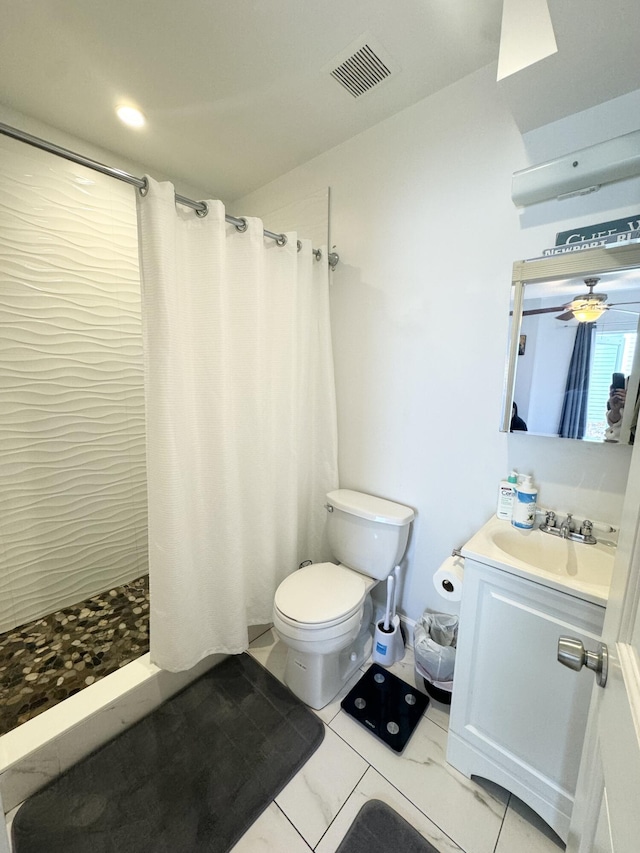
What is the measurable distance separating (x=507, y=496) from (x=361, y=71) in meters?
1.70

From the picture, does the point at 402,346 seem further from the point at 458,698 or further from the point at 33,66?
the point at 33,66

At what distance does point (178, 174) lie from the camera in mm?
1995

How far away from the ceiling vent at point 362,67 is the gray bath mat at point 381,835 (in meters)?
2.54

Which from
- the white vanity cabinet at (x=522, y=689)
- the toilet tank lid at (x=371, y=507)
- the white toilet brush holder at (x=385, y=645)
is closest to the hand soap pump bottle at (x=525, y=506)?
the white vanity cabinet at (x=522, y=689)

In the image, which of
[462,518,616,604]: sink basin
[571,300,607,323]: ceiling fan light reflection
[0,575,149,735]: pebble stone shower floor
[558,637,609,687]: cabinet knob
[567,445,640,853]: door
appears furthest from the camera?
[0,575,149,735]: pebble stone shower floor

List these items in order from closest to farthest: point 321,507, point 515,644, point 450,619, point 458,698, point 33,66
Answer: point 515,644 → point 458,698 → point 33,66 → point 450,619 → point 321,507

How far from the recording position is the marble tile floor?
3.28ft

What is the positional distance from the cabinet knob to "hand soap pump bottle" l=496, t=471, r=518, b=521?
712 millimetres

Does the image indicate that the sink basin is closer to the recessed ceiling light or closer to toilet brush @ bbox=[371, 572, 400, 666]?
toilet brush @ bbox=[371, 572, 400, 666]

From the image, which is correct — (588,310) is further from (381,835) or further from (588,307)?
(381,835)

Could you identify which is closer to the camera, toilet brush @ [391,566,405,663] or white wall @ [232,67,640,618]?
white wall @ [232,67,640,618]

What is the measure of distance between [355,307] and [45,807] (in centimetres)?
220

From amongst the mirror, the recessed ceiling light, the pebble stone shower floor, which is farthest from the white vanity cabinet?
the recessed ceiling light

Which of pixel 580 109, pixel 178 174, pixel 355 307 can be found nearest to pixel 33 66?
pixel 178 174
